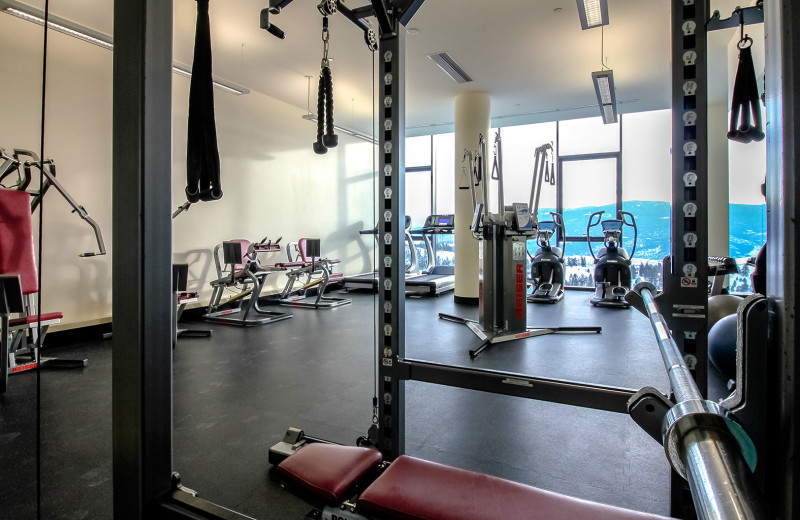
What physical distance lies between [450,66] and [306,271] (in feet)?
11.1

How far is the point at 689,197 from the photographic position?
1.31 m

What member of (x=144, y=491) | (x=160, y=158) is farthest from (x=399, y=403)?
(x=160, y=158)

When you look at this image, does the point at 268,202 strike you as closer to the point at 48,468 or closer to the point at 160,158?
the point at 48,468

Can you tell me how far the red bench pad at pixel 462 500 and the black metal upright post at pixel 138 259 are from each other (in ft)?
2.06

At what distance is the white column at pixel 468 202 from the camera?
20.7ft

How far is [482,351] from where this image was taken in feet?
12.0

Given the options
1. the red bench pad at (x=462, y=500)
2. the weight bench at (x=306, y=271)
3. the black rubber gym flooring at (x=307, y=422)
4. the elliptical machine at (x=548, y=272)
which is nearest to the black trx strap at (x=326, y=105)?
the red bench pad at (x=462, y=500)

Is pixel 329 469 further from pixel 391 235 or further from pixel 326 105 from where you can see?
pixel 326 105

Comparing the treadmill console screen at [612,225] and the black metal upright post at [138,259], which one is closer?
the black metal upright post at [138,259]

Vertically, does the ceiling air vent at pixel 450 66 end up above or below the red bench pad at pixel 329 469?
above

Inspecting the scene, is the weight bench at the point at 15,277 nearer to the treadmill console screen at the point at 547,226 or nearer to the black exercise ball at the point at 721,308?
the black exercise ball at the point at 721,308

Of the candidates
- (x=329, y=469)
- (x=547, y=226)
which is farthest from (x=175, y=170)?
(x=547, y=226)

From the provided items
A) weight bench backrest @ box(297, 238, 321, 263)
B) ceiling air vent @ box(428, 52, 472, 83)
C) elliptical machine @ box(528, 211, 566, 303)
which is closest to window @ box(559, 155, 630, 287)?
elliptical machine @ box(528, 211, 566, 303)

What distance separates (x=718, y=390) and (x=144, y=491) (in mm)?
3007
